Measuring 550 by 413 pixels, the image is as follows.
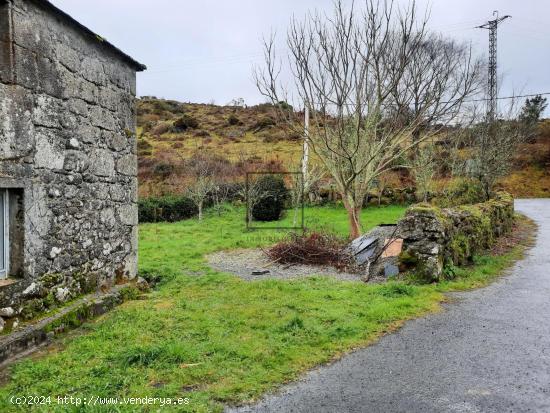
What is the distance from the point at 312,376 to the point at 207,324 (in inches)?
68.3

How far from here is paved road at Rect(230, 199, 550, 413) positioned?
331cm

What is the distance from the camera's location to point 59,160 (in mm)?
5023

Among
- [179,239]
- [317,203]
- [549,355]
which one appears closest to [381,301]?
[549,355]

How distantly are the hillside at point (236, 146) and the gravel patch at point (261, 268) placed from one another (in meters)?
13.4

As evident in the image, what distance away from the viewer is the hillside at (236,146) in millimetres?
28363

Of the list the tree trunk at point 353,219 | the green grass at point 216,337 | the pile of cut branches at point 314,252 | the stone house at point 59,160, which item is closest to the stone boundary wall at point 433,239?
the green grass at point 216,337

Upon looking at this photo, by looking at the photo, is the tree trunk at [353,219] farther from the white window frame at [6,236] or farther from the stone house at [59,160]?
the white window frame at [6,236]

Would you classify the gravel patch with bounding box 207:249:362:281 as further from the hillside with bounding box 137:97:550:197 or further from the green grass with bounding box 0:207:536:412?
the hillside with bounding box 137:97:550:197

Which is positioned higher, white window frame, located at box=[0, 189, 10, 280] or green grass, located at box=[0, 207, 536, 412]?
white window frame, located at box=[0, 189, 10, 280]

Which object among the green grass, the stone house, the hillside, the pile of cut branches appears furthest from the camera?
the hillside

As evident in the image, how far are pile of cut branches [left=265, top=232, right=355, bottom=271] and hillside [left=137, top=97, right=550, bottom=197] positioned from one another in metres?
13.7

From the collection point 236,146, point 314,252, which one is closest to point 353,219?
point 314,252

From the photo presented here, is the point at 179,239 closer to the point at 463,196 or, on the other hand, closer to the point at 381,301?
the point at 381,301

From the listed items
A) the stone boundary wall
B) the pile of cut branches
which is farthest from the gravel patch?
the stone boundary wall
